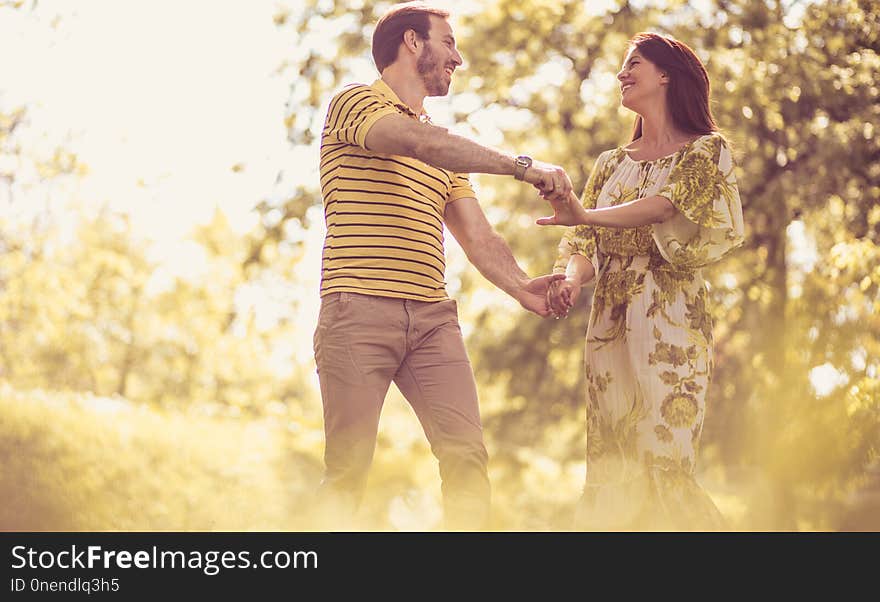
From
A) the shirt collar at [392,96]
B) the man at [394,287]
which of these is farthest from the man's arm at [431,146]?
the shirt collar at [392,96]

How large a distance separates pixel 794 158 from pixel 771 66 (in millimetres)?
1121

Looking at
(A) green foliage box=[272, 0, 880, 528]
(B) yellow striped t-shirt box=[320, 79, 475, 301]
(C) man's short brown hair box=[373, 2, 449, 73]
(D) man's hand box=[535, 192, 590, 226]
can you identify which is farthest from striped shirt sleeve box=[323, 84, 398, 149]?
(A) green foliage box=[272, 0, 880, 528]

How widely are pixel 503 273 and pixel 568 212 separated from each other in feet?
1.43

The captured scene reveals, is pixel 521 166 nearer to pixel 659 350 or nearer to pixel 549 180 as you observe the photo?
pixel 549 180

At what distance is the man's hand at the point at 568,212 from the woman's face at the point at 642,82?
579 mm

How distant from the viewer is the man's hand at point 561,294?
4457 millimetres

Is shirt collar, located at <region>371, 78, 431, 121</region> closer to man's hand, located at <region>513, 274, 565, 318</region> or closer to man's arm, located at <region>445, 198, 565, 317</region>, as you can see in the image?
man's arm, located at <region>445, 198, 565, 317</region>

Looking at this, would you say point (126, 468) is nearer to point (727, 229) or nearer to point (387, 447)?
point (727, 229)

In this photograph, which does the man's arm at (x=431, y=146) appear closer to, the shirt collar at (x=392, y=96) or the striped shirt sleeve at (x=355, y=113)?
the striped shirt sleeve at (x=355, y=113)

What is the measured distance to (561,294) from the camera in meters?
4.46

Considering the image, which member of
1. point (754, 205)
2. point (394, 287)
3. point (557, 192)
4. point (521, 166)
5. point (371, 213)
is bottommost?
point (394, 287)

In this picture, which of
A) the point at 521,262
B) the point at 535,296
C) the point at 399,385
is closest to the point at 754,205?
the point at 521,262

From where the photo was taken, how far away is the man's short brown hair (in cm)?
425
